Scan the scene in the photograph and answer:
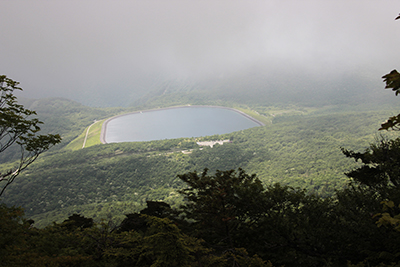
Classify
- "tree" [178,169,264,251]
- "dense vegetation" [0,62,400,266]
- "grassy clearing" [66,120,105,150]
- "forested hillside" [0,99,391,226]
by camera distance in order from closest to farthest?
"dense vegetation" [0,62,400,266] → "tree" [178,169,264,251] → "forested hillside" [0,99,391,226] → "grassy clearing" [66,120,105,150]

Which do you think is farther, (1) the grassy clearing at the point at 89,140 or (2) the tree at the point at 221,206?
(1) the grassy clearing at the point at 89,140

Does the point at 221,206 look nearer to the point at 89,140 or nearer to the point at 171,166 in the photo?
the point at 171,166

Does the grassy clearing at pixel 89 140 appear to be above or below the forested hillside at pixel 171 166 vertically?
above

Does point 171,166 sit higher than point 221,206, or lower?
lower

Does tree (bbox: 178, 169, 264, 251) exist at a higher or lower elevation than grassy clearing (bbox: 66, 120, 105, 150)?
lower

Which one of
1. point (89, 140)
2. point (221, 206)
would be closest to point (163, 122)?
point (89, 140)

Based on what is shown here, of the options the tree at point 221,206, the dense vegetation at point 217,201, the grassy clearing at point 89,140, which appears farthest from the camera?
the grassy clearing at point 89,140

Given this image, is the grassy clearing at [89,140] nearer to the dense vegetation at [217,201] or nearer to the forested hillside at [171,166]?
the dense vegetation at [217,201]

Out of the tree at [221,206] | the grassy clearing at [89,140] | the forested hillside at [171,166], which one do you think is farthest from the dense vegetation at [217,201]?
the grassy clearing at [89,140]

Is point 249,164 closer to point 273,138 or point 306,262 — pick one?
point 273,138

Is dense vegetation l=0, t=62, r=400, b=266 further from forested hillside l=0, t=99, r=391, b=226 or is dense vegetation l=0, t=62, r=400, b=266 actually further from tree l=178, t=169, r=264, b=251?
forested hillside l=0, t=99, r=391, b=226

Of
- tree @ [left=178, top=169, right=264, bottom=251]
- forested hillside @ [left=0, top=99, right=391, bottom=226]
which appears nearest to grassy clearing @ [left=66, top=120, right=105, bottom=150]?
forested hillside @ [left=0, top=99, right=391, bottom=226]
